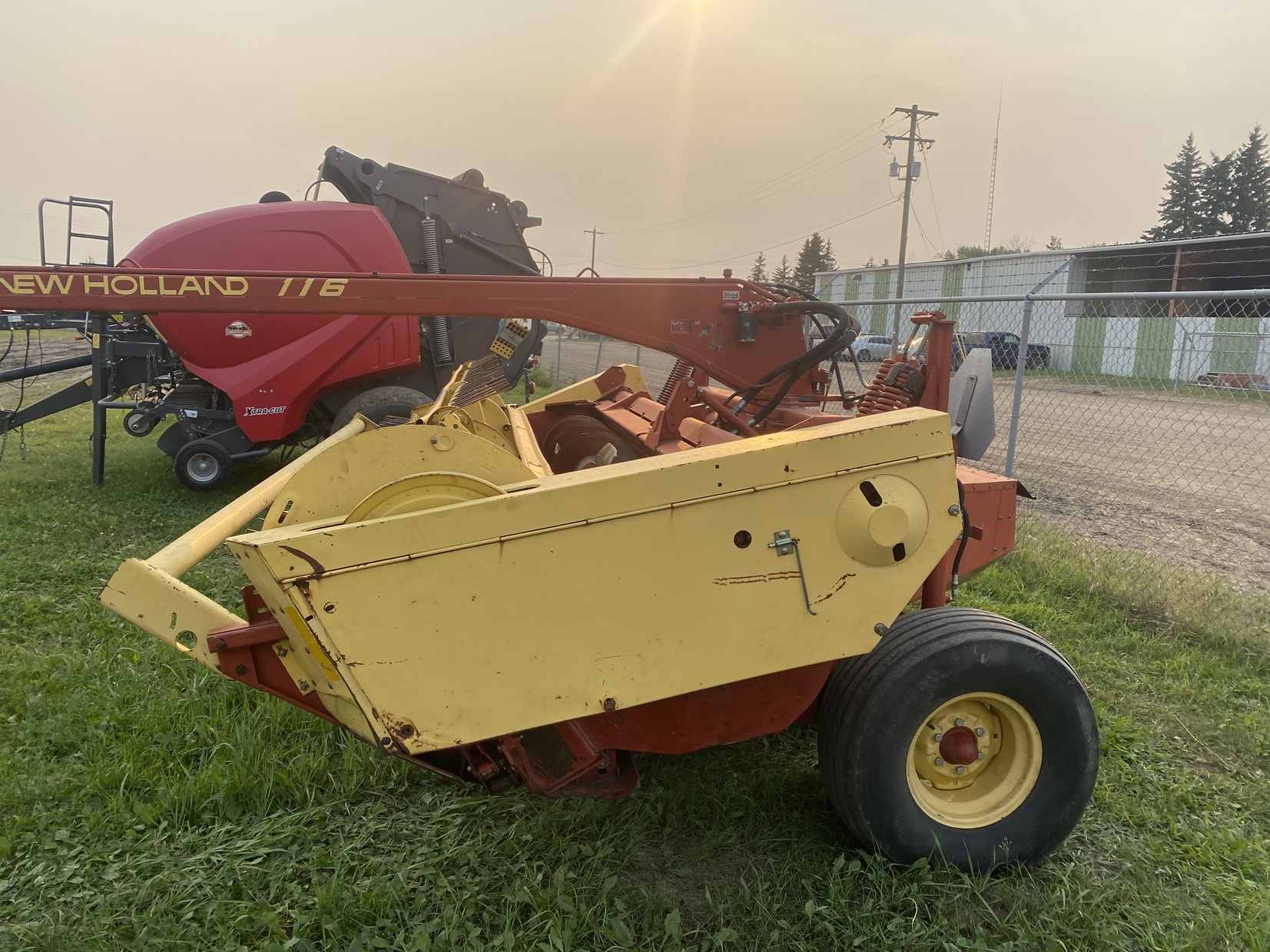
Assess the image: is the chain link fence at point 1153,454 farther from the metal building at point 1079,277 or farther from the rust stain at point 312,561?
the metal building at point 1079,277

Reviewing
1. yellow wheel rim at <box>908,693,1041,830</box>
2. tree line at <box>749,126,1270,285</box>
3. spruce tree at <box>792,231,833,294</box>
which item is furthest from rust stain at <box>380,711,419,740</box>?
spruce tree at <box>792,231,833,294</box>

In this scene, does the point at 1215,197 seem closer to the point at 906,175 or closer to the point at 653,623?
the point at 906,175

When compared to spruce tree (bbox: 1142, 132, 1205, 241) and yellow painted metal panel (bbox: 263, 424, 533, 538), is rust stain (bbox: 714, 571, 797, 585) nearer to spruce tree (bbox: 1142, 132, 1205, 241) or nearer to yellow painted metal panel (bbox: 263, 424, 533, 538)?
yellow painted metal panel (bbox: 263, 424, 533, 538)

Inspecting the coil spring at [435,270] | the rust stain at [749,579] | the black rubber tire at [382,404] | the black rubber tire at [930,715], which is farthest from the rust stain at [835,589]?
the coil spring at [435,270]

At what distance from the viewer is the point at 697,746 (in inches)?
94.4

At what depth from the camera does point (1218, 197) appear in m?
46.7

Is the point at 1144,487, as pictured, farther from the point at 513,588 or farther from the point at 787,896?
the point at 513,588

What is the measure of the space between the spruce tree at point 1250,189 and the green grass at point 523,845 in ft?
180

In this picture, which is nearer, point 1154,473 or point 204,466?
point 204,466

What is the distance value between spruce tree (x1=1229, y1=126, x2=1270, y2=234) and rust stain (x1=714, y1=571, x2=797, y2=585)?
56194 millimetres

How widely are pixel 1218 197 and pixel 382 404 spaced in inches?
2204

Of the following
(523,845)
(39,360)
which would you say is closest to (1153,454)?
(523,845)

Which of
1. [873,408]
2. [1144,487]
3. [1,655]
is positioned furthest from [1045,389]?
[1,655]

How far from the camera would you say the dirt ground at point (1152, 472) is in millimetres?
6285
